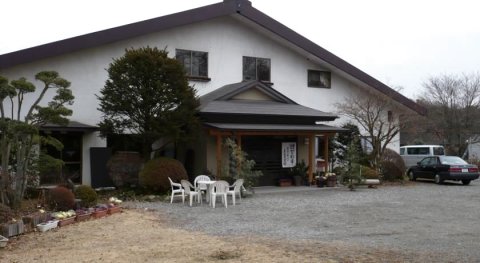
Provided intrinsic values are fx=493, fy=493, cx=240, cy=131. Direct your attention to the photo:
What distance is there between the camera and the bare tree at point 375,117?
22630 mm

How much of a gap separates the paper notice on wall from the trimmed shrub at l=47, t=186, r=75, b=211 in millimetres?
10351

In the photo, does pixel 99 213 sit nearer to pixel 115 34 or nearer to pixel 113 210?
pixel 113 210

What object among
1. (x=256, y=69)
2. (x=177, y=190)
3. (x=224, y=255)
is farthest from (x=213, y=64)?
(x=224, y=255)

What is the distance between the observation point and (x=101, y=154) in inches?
720

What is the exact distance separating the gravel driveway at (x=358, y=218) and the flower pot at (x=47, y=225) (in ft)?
8.49

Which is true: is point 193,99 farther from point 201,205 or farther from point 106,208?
point 106,208

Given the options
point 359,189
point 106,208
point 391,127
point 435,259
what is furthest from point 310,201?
point 391,127

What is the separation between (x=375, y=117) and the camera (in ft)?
76.1

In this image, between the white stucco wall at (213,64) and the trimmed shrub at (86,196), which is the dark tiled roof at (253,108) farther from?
the trimmed shrub at (86,196)

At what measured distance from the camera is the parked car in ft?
68.9

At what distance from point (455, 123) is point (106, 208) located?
26201 millimetres

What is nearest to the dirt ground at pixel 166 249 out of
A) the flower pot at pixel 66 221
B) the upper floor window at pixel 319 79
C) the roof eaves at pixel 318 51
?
the flower pot at pixel 66 221

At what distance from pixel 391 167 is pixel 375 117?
249 centimetres

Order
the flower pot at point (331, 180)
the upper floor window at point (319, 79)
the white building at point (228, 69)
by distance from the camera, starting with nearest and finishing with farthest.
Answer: the white building at point (228, 69)
the flower pot at point (331, 180)
the upper floor window at point (319, 79)
